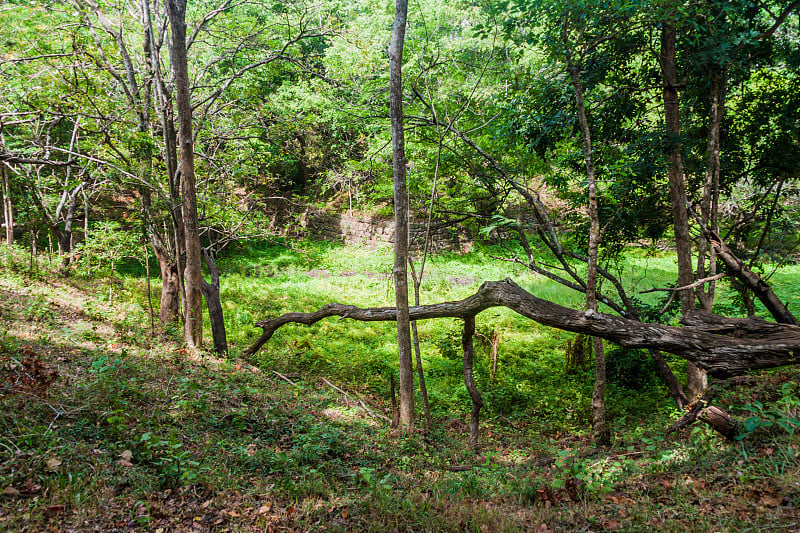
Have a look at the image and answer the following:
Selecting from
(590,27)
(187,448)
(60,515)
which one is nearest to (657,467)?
(187,448)

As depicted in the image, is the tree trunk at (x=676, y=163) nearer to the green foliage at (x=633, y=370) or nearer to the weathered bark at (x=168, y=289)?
the green foliage at (x=633, y=370)

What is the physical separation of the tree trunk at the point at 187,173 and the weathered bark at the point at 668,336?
4.27 m

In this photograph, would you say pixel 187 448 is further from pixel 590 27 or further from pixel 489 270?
pixel 489 270

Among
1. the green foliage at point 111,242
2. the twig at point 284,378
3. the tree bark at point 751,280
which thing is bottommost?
the twig at point 284,378

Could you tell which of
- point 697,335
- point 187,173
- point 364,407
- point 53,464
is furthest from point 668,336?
point 187,173

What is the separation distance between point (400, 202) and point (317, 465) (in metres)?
3.15

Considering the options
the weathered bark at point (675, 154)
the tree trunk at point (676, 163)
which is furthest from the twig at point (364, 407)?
the weathered bark at point (675, 154)

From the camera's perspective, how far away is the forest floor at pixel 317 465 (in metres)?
2.98

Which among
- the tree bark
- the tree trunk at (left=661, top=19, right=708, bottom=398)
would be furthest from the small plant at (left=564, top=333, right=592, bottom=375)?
the tree bark

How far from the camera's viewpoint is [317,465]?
4.31 metres

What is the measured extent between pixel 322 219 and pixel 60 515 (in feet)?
63.3

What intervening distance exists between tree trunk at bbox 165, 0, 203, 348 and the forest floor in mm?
1438

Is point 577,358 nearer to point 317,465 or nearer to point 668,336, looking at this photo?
point 668,336

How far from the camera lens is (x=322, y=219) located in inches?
848
